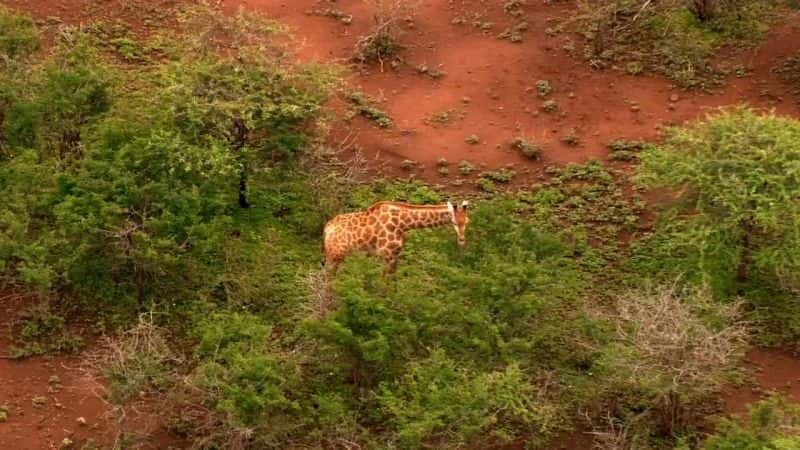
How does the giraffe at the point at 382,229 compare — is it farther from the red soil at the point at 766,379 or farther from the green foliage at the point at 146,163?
the red soil at the point at 766,379

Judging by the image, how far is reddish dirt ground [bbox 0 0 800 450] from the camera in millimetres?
20516

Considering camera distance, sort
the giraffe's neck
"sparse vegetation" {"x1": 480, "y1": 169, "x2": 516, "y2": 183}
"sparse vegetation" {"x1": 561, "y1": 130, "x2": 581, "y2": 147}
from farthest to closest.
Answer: "sparse vegetation" {"x1": 561, "y1": 130, "x2": 581, "y2": 147} → "sparse vegetation" {"x1": 480, "y1": 169, "x2": 516, "y2": 183} → the giraffe's neck

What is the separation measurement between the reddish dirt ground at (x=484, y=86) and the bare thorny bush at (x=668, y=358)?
6.16m

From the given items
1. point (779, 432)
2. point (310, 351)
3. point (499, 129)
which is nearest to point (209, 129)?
point (310, 351)

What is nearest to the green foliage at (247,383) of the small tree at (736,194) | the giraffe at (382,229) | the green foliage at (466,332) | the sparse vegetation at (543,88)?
the green foliage at (466,332)

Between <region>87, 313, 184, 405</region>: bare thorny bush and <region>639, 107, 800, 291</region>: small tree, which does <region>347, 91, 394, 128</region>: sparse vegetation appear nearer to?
<region>639, 107, 800, 291</region>: small tree

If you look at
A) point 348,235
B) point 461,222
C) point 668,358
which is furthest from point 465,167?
point 668,358

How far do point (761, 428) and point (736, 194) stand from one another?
12.2 ft

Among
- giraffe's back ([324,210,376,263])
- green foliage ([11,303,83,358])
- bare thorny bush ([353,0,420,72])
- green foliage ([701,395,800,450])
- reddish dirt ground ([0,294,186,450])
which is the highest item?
bare thorny bush ([353,0,420,72])

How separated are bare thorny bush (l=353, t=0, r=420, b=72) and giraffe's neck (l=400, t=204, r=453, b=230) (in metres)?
7.59

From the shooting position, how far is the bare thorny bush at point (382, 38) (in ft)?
74.2

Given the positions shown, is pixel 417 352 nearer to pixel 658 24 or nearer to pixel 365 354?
pixel 365 354

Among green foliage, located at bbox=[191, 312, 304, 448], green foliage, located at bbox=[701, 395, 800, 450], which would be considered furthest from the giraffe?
green foliage, located at bbox=[701, 395, 800, 450]

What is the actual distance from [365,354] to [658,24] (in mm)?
12632
